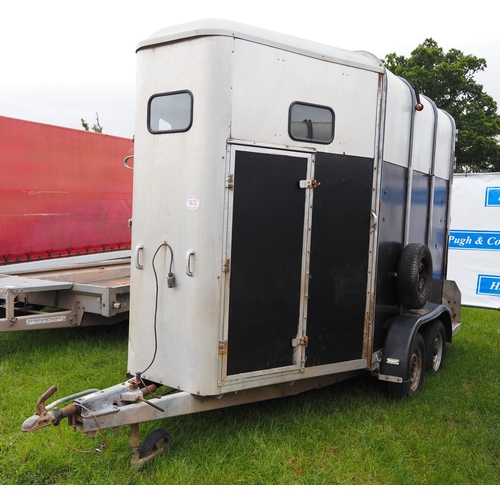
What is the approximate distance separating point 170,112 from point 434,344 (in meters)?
3.80

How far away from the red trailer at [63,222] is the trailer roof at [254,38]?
294cm

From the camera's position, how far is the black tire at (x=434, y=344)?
566 centimetres

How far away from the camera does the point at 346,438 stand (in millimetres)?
4168

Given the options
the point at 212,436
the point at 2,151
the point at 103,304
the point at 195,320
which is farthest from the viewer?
the point at 2,151

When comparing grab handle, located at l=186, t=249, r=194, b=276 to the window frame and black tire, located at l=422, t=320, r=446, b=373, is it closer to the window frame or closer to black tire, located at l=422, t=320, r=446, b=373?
the window frame

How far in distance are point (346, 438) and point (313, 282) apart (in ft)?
4.14

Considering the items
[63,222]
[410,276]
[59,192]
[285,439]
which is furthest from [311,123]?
[63,222]

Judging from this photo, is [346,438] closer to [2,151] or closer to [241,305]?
[241,305]

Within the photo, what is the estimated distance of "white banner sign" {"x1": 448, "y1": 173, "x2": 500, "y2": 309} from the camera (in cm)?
967

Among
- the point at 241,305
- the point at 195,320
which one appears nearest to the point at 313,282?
the point at 241,305

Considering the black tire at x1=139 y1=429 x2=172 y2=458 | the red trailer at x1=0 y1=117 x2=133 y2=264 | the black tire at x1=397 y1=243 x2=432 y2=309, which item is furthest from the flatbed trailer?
the black tire at x1=397 y1=243 x2=432 y2=309

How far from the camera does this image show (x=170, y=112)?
12.8 ft

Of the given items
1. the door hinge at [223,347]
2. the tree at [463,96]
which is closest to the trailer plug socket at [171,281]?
the door hinge at [223,347]

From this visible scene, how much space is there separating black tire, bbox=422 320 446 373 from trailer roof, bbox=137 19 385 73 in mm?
2870
